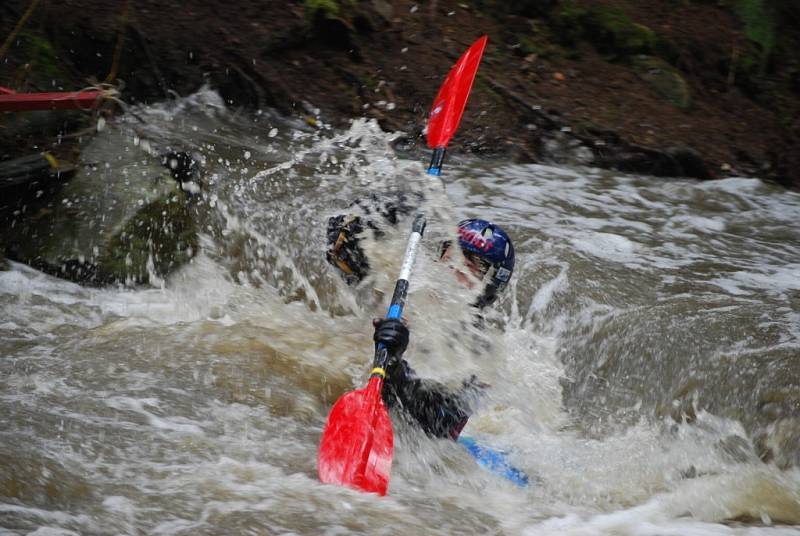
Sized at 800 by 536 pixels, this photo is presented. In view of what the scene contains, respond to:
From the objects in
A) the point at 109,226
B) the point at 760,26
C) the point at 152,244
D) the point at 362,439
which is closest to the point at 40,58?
the point at 109,226

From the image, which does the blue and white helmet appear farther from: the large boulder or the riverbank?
the riverbank

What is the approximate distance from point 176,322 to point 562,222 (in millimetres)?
2905

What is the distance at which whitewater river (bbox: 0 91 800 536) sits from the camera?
2469mm

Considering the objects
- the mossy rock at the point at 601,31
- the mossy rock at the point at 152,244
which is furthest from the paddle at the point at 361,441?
the mossy rock at the point at 601,31

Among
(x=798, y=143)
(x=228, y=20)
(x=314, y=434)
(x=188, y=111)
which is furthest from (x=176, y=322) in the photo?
(x=798, y=143)

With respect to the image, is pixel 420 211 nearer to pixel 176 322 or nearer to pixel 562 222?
pixel 176 322

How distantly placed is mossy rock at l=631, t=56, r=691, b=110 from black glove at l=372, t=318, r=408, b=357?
17.8 ft

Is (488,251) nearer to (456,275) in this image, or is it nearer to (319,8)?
(456,275)

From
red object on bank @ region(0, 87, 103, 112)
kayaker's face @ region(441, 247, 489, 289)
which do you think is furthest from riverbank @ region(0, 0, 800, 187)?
kayaker's face @ region(441, 247, 489, 289)

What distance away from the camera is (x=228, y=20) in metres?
6.27

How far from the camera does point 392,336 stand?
2746 millimetres

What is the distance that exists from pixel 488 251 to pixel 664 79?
5.03 meters

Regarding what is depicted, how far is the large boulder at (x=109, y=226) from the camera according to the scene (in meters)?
4.06

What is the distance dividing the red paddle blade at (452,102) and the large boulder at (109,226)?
5.15 ft
